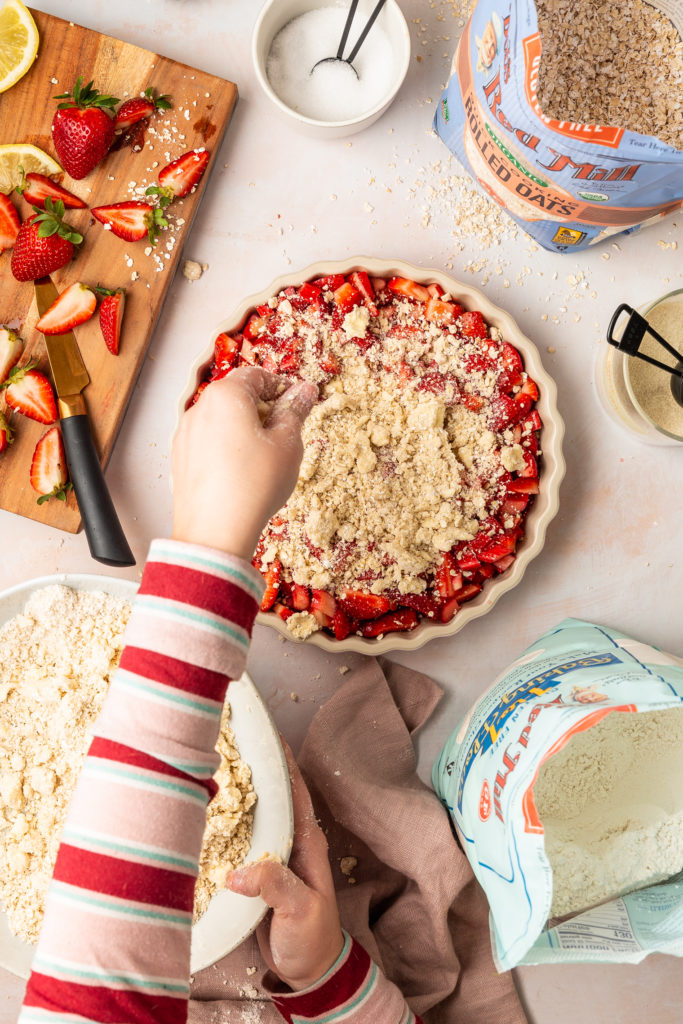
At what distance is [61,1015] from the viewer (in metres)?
0.72

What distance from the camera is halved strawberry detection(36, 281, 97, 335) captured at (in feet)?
3.97

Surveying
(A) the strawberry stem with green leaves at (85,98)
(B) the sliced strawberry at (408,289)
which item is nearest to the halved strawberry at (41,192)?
(A) the strawberry stem with green leaves at (85,98)

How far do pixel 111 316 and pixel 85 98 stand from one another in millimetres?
330

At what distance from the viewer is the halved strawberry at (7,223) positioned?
1.21 meters

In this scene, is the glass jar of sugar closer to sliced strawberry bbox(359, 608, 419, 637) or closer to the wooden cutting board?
sliced strawberry bbox(359, 608, 419, 637)

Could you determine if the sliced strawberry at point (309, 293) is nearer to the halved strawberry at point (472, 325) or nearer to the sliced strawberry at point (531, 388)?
the halved strawberry at point (472, 325)

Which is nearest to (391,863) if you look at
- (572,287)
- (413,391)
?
(413,391)

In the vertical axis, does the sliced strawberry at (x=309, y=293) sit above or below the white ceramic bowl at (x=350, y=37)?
below

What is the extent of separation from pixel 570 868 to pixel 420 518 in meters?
0.51

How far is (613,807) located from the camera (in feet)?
3.43

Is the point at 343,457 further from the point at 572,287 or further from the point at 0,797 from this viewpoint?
the point at 0,797

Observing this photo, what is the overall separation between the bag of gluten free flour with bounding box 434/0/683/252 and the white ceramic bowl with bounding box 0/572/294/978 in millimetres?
798

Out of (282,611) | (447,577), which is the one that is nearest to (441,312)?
(447,577)

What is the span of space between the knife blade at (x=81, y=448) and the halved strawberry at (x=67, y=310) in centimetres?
1
